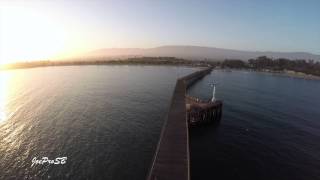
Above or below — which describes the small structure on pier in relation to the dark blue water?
above

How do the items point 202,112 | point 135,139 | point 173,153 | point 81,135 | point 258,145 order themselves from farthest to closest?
point 202,112 < point 81,135 < point 258,145 < point 135,139 < point 173,153

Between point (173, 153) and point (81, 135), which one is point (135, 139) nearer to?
point (81, 135)

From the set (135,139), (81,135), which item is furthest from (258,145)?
(81,135)

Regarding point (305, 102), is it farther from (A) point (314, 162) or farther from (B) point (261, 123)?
(A) point (314, 162)

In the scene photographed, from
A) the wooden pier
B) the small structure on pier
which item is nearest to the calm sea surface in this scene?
the small structure on pier

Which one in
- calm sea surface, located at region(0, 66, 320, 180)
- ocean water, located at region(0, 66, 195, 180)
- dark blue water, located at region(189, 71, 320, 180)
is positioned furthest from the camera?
dark blue water, located at region(189, 71, 320, 180)

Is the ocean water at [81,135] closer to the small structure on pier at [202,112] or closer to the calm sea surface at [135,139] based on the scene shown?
the calm sea surface at [135,139]

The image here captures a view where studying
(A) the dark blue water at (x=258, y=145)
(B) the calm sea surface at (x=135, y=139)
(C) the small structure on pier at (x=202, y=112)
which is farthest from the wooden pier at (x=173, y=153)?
(C) the small structure on pier at (x=202, y=112)

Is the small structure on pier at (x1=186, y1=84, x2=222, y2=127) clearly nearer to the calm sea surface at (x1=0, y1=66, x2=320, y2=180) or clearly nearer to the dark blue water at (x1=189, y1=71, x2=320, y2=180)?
the dark blue water at (x1=189, y1=71, x2=320, y2=180)

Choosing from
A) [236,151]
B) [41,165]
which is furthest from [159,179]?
[236,151]

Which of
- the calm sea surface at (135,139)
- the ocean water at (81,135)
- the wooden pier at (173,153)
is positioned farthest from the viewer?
the calm sea surface at (135,139)

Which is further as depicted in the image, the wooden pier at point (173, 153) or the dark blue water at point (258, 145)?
the dark blue water at point (258, 145)
